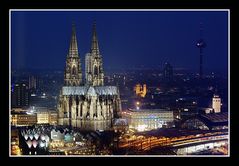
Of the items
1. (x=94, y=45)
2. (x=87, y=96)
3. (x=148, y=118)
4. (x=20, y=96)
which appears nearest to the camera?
(x=20, y=96)

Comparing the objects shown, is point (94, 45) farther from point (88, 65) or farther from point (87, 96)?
point (87, 96)

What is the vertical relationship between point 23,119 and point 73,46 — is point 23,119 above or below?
below

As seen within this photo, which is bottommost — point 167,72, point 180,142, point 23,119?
point 180,142

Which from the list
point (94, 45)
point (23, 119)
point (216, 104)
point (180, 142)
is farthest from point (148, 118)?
point (23, 119)

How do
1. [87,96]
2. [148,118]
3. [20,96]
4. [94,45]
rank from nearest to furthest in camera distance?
[20,96], [148,118], [94,45], [87,96]

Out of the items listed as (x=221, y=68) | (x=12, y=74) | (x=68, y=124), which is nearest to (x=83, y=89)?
(x=68, y=124)

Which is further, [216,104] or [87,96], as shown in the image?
[87,96]
